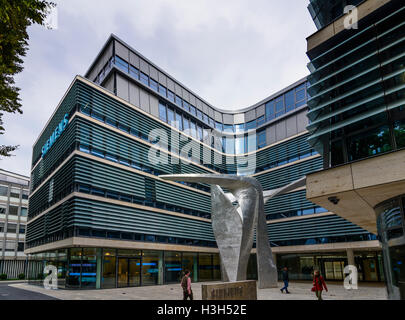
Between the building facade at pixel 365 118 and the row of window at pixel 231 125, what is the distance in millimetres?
21749

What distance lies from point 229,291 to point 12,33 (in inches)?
370

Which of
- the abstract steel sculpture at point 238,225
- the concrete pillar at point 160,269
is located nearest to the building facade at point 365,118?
the abstract steel sculpture at point 238,225

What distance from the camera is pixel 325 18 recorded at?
1229cm

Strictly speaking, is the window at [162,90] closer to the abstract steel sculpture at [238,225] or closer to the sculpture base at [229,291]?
the abstract steel sculpture at [238,225]

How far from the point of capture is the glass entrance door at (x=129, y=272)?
24.5 m

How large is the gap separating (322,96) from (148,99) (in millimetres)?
22323

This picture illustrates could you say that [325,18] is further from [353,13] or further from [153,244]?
[153,244]

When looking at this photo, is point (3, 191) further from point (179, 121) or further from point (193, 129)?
point (193, 129)

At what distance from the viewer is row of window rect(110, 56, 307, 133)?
30.3 metres

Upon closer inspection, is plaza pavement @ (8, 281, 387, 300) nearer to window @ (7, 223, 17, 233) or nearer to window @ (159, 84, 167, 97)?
window @ (159, 84, 167, 97)

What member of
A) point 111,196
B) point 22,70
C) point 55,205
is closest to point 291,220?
point 111,196

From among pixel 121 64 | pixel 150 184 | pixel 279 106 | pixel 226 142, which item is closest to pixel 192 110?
pixel 226 142

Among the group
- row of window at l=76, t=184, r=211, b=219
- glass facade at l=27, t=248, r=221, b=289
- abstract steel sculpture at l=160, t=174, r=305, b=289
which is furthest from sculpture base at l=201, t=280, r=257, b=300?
row of window at l=76, t=184, r=211, b=219

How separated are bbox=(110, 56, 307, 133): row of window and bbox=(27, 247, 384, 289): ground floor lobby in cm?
1509
